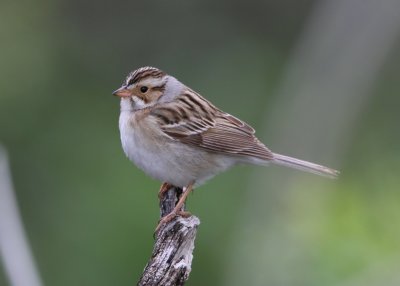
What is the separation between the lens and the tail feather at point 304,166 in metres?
5.80

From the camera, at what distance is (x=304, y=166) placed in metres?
5.86

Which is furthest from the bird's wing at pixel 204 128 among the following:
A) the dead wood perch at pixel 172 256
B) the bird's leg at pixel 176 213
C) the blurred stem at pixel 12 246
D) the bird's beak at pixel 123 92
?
the dead wood perch at pixel 172 256

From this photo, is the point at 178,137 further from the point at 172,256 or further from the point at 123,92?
the point at 172,256

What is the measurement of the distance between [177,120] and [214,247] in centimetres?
135

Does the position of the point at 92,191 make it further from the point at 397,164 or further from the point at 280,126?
the point at 397,164

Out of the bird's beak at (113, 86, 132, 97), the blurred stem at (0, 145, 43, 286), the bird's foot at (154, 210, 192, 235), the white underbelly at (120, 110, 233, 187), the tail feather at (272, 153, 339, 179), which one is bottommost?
the blurred stem at (0, 145, 43, 286)

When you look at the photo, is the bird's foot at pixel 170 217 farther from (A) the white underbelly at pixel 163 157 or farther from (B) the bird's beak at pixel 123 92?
(B) the bird's beak at pixel 123 92

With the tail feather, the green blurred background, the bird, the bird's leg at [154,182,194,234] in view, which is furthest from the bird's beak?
the green blurred background

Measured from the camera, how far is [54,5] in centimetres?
995

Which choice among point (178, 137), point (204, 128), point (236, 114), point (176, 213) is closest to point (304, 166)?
point (204, 128)

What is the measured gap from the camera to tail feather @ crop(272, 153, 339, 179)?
5.80m

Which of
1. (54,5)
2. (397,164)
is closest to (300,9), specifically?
(54,5)

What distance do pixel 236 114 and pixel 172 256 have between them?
14.7 ft

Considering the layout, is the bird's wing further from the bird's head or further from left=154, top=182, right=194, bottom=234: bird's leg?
left=154, top=182, right=194, bottom=234: bird's leg
